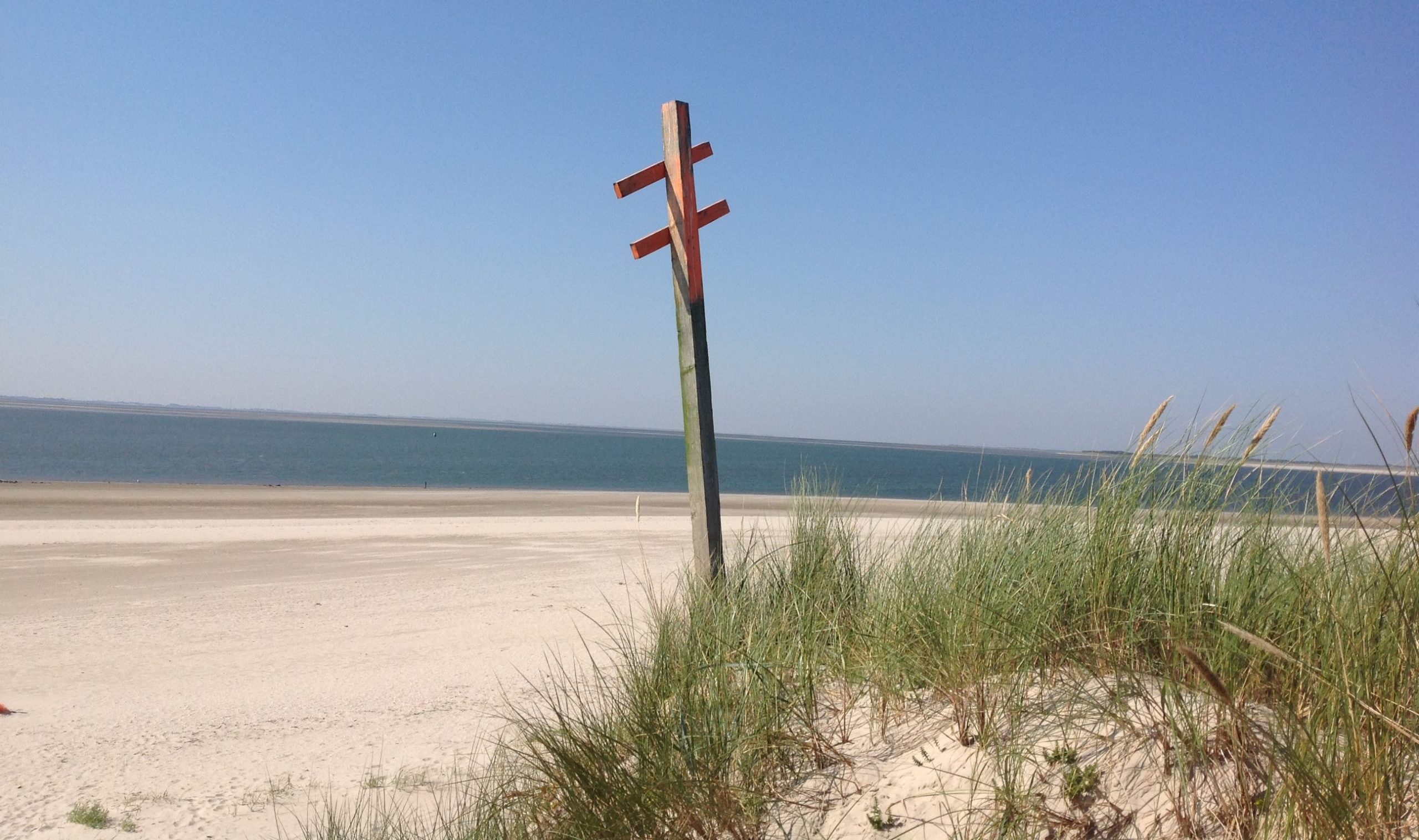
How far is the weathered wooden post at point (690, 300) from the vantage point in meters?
4.80

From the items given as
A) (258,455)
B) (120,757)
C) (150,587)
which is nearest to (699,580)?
(120,757)

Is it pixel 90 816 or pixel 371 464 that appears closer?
pixel 90 816

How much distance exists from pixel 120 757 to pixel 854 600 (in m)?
4.11

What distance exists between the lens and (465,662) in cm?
725

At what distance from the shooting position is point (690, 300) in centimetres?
484

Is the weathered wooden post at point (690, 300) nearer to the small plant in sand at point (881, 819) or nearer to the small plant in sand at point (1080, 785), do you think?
the small plant in sand at point (881, 819)

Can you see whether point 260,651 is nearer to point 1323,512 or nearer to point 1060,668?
point 1060,668

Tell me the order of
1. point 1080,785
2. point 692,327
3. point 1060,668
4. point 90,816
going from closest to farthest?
1. point 1080,785
2. point 1060,668
3. point 90,816
4. point 692,327

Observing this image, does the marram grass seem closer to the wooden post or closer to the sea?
the wooden post

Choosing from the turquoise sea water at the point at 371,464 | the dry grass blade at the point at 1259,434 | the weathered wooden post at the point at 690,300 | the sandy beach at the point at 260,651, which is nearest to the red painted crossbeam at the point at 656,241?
the weathered wooden post at the point at 690,300

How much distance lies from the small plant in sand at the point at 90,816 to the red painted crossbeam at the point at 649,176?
3.71 metres

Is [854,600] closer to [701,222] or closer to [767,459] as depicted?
[701,222]

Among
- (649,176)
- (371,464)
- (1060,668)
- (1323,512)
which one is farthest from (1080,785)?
(371,464)

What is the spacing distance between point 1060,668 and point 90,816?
4162 mm
